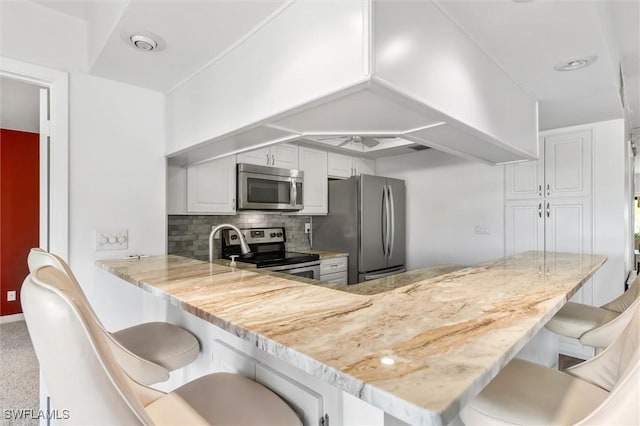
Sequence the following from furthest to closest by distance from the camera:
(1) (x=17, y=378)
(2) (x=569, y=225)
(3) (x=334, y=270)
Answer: (3) (x=334, y=270) < (2) (x=569, y=225) < (1) (x=17, y=378)

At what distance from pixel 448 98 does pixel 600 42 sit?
0.83m

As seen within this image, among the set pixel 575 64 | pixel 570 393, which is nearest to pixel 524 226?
pixel 575 64

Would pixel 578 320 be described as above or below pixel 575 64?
below

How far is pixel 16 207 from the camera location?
4113mm

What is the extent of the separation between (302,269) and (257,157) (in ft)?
3.98

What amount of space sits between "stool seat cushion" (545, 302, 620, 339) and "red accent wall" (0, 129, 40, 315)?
216 inches

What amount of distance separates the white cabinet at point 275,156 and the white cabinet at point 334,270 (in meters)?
1.12

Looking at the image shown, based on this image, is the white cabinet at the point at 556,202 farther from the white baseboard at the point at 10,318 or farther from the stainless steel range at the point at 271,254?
the white baseboard at the point at 10,318

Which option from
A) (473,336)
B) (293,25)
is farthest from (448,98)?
(473,336)

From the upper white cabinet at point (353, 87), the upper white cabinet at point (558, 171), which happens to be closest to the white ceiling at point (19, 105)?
the upper white cabinet at point (353, 87)

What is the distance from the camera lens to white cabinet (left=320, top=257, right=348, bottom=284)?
3488 millimetres

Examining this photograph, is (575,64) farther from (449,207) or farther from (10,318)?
(10,318)

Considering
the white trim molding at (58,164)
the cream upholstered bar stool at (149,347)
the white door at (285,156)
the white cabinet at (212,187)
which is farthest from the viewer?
the white door at (285,156)

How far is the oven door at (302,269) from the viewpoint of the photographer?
303 centimetres
